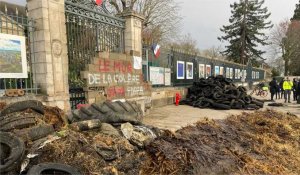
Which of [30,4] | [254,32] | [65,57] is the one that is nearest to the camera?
[30,4]

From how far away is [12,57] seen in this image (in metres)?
5.75

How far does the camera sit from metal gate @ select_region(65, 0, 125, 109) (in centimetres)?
751

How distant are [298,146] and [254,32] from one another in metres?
47.9

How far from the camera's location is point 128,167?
13.6 feet

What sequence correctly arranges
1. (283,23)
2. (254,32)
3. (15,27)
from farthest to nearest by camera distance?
(283,23)
(254,32)
(15,27)

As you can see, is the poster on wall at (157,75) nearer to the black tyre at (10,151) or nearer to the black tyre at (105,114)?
the black tyre at (105,114)

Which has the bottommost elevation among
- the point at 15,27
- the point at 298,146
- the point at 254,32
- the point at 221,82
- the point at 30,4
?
the point at 298,146

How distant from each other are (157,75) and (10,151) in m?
9.32

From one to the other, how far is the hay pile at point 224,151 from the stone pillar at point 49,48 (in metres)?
3.31

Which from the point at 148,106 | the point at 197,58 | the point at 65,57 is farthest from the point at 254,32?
the point at 65,57

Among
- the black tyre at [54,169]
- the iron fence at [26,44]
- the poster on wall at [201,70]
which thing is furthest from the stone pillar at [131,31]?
the poster on wall at [201,70]

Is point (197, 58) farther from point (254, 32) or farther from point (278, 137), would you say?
point (254, 32)

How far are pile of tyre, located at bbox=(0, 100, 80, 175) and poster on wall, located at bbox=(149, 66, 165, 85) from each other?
7.37 m

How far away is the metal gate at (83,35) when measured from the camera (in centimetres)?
751
